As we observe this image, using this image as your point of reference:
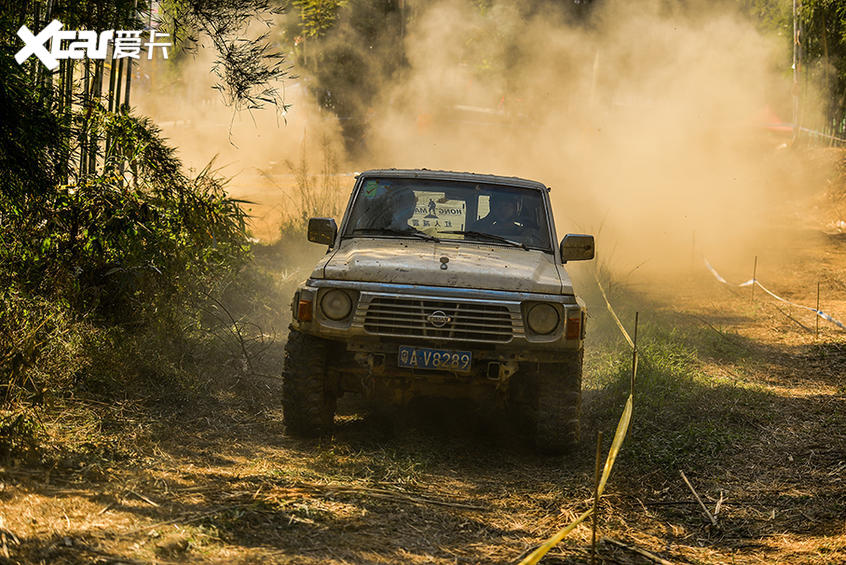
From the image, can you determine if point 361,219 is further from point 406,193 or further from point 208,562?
point 208,562

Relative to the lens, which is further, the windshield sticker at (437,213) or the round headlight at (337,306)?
the windshield sticker at (437,213)

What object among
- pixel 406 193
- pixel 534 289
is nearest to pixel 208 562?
pixel 534 289

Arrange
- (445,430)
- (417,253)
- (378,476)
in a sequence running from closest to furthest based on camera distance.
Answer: (378,476)
(417,253)
(445,430)

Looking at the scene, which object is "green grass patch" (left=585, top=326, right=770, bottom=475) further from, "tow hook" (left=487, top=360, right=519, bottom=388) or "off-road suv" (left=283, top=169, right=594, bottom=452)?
"tow hook" (left=487, top=360, right=519, bottom=388)

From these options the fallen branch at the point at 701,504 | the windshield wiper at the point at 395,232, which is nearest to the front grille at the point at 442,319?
the windshield wiper at the point at 395,232

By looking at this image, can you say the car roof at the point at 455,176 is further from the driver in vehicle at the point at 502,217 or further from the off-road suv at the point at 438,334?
the off-road suv at the point at 438,334

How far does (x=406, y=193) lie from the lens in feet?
22.8

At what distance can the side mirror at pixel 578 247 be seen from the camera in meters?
6.58

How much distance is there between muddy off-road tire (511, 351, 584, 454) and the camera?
19.2ft

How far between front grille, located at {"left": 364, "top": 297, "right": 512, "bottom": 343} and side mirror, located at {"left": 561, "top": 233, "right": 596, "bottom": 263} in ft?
3.65

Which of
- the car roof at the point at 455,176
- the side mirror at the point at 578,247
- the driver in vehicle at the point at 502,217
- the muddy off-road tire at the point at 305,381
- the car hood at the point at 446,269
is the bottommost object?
the muddy off-road tire at the point at 305,381

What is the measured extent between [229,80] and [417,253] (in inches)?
96.4

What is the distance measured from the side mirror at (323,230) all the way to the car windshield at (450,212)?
17cm

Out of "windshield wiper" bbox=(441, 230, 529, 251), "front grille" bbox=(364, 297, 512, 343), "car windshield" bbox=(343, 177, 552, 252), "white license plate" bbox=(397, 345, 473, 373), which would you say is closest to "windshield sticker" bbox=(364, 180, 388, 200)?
"car windshield" bbox=(343, 177, 552, 252)
